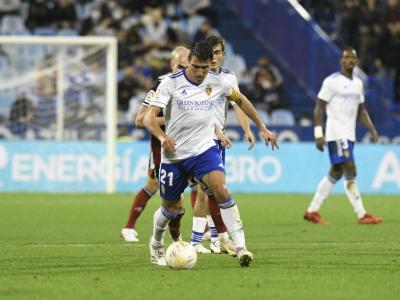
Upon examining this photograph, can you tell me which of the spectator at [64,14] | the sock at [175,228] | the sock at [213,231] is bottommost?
the sock at [213,231]

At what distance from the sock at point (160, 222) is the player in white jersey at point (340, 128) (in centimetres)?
587

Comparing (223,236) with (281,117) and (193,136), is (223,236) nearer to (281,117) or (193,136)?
(193,136)

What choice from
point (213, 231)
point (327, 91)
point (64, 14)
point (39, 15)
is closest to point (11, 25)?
point (39, 15)

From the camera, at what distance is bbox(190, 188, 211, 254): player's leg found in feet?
37.2

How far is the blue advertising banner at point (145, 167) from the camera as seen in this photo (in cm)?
2255

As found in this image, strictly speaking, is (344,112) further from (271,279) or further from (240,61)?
(240,61)

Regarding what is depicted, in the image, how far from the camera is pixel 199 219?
11336mm

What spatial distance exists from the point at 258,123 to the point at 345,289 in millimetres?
2289

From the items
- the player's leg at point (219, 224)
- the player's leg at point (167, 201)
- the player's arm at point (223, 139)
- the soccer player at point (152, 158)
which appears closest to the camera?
the player's leg at point (167, 201)

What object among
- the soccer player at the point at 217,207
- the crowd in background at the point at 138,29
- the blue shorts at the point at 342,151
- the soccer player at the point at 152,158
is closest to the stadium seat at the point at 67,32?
the crowd in background at the point at 138,29

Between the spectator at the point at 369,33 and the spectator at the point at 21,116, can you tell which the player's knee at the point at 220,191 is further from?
the spectator at the point at 369,33

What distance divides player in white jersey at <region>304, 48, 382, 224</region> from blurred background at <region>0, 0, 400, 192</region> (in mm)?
6946

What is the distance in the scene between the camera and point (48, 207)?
61.8 feet

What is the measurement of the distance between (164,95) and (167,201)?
3.27 feet
